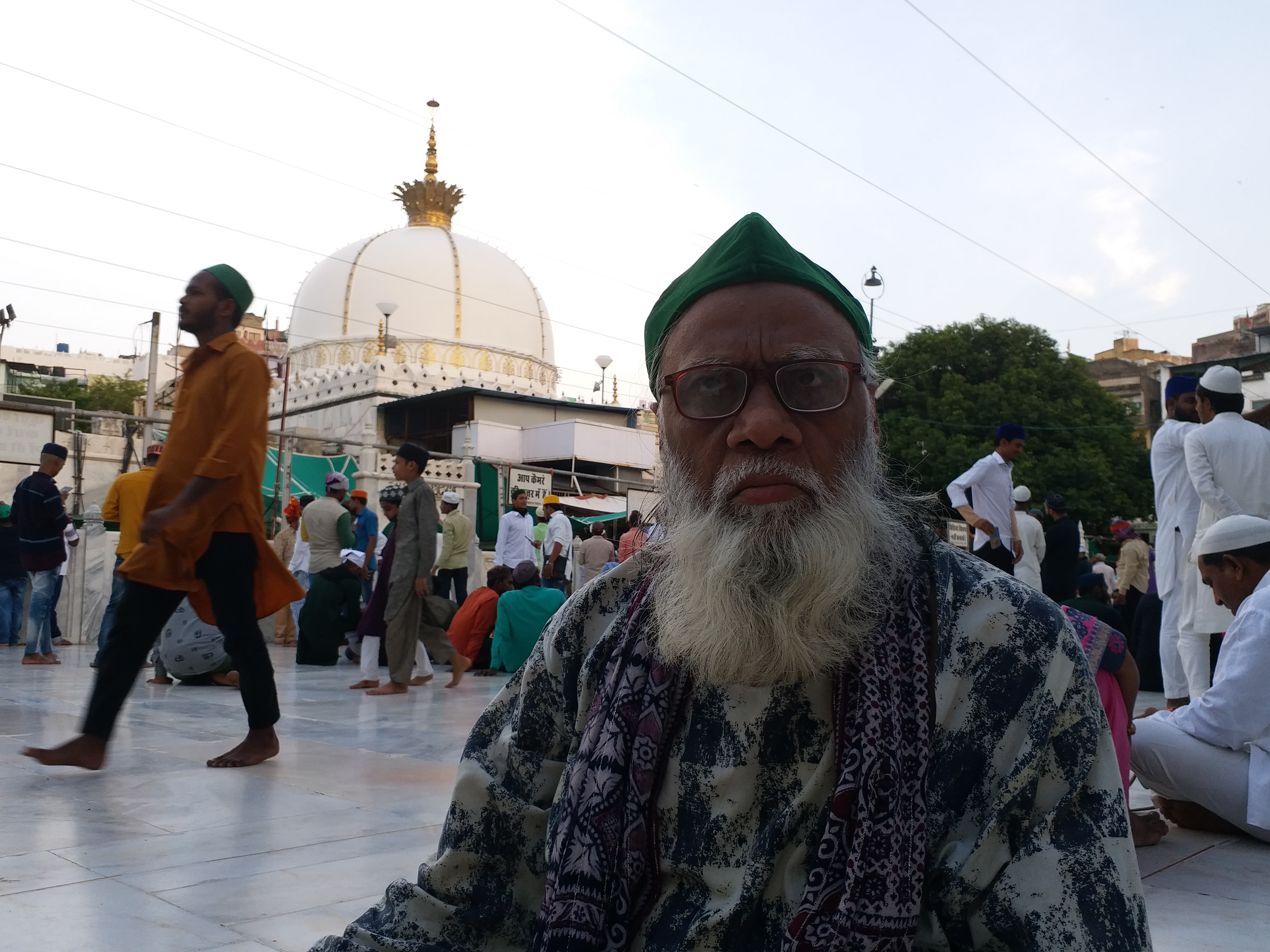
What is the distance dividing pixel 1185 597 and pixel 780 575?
4741 mm

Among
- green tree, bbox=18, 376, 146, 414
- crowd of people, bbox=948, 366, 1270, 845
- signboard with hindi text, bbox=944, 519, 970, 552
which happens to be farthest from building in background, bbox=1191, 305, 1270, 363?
green tree, bbox=18, 376, 146, 414

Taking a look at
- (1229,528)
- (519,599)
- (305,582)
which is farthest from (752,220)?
(305,582)

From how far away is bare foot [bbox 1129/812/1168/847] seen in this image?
11.2ft

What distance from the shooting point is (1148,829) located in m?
3.46

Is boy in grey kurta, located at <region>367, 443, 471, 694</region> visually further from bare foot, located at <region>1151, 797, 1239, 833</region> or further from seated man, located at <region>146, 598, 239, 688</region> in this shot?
bare foot, located at <region>1151, 797, 1239, 833</region>

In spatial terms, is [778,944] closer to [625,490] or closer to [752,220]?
[752,220]

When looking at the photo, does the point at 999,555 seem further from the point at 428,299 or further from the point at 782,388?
the point at 428,299

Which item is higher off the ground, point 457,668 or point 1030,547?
point 1030,547

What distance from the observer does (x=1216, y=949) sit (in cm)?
244

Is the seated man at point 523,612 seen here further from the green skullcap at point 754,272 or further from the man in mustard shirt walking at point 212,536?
the green skullcap at point 754,272

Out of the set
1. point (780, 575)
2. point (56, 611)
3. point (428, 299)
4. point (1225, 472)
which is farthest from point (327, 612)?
point (428, 299)

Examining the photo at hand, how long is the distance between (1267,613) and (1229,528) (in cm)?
60

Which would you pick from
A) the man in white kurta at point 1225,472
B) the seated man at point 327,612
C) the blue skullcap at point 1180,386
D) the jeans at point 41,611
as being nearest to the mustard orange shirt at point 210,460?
the man in white kurta at point 1225,472

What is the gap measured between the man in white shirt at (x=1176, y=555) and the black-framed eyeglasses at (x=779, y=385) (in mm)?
4579
